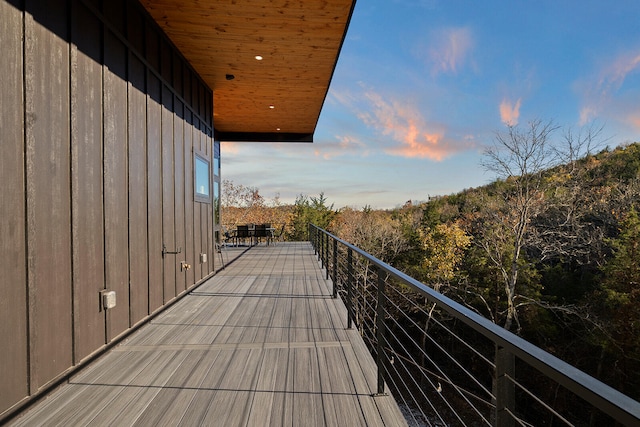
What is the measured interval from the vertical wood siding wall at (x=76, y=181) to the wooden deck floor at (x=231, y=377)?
0.22 metres

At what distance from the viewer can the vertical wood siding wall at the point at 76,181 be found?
168 centimetres

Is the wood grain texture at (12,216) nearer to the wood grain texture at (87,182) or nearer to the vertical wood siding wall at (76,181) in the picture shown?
the vertical wood siding wall at (76,181)

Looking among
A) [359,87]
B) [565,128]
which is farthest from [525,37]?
[359,87]

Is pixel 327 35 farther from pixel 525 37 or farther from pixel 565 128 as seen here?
pixel 525 37

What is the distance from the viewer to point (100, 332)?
7.82ft

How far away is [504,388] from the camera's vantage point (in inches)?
32.8

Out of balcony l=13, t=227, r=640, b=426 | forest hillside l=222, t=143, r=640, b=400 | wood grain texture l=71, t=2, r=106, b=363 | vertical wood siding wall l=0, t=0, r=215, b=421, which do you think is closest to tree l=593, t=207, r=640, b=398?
forest hillside l=222, t=143, r=640, b=400

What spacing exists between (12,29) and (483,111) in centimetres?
2070

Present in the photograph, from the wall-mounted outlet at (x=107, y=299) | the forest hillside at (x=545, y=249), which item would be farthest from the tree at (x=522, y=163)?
the wall-mounted outlet at (x=107, y=299)

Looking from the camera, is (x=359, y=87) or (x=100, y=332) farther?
(x=359, y=87)

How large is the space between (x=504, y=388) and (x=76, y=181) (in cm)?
261

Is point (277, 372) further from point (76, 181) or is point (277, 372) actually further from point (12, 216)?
point (76, 181)

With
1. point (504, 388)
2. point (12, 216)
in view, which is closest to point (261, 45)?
point (12, 216)

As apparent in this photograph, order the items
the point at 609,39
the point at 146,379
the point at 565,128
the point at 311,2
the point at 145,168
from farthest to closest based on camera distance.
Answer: the point at 609,39
the point at 565,128
the point at 145,168
the point at 311,2
the point at 146,379
